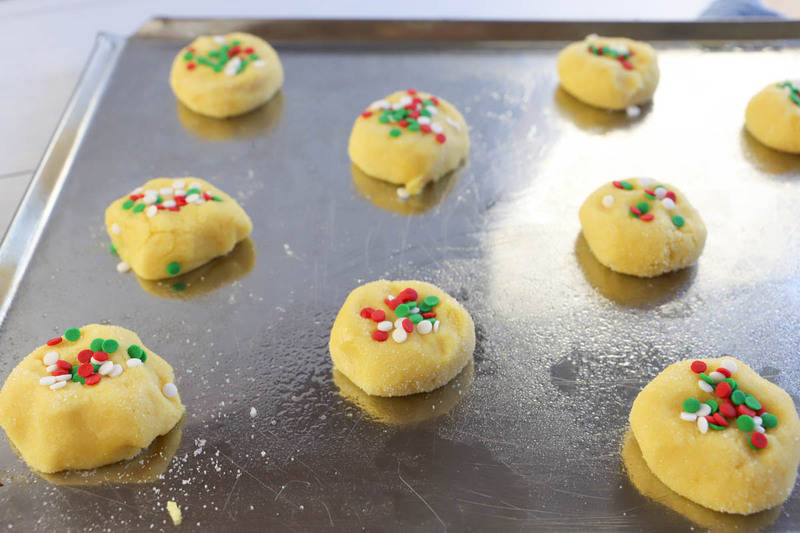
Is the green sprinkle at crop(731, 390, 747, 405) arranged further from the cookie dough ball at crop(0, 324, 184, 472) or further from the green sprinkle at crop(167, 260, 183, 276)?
the green sprinkle at crop(167, 260, 183, 276)

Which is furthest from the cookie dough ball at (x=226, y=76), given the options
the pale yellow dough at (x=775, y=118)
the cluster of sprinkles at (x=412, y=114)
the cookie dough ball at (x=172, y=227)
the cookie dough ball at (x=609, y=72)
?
the pale yellow dough at (x=775, y=118)

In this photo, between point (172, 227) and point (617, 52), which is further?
point (617, 52)

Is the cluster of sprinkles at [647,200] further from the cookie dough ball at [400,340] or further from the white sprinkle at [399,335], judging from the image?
the white sprinkle at [399,335]

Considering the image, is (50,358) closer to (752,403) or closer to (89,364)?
(89,364)

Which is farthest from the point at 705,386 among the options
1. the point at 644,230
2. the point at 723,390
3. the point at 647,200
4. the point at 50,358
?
the point at 50,358

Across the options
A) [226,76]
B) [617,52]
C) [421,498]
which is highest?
[617,52]

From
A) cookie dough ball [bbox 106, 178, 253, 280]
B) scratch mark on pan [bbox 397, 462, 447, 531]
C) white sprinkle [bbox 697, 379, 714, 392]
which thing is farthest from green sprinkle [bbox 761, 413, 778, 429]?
cookie dough ball [bbox 106, 178, 253, 280]
